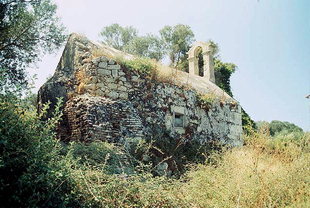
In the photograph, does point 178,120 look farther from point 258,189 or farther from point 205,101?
point 258,189

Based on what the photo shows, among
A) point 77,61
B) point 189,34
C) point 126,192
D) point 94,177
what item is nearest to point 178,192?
point 126,192

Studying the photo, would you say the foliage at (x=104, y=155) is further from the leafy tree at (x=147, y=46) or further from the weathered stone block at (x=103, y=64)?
the leafy tree at (x=147, y=46)

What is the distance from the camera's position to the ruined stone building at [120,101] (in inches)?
350

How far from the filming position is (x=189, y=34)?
2978 cm

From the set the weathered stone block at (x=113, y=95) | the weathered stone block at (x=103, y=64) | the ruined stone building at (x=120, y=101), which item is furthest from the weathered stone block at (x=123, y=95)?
the weathered stone block at (x=103, y=64)

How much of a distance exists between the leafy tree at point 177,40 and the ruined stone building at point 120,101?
55.6 feet

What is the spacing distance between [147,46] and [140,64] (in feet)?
66.6

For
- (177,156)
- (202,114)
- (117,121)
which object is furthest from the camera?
(202,114)

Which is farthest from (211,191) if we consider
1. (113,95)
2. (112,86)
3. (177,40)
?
(177,40)

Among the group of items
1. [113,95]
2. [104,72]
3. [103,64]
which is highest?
[103,64]

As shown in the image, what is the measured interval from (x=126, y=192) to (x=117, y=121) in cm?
442

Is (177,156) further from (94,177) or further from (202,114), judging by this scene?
(94,177)

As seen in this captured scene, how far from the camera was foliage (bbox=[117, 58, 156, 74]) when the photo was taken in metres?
10.5

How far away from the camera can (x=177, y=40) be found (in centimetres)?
2973
